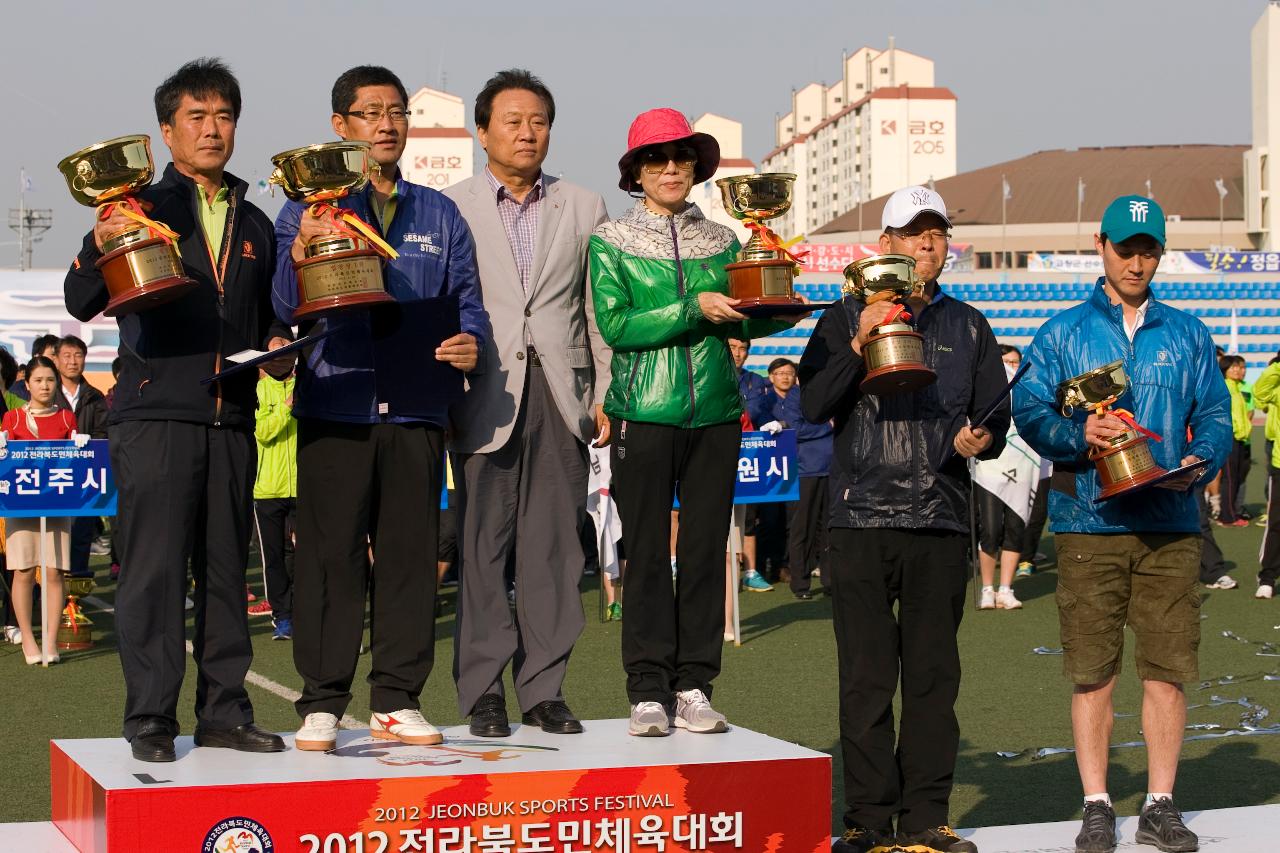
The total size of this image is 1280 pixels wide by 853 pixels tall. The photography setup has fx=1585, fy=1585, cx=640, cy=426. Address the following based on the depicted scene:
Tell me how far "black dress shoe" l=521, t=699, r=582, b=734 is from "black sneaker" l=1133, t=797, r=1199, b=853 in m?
1.99

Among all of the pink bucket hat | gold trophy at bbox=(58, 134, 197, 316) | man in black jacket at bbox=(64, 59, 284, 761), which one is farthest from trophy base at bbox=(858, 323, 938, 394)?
gold trophy at bbox=(58, 134, 197, 316)

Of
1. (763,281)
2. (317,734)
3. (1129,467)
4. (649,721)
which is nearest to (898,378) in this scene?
(763,281)

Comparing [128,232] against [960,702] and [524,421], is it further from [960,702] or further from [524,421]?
[960,702]

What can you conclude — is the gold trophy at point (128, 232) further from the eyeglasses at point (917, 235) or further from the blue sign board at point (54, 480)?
the blue sign board at point (54, 480)

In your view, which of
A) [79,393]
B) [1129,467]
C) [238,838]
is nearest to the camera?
[238,838]

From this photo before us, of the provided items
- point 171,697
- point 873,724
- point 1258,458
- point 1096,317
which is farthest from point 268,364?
point 1258,458

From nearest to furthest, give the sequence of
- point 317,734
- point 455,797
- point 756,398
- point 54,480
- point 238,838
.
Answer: point 238,838, point 455,797, point 317,734, point 54,480, point 756,398

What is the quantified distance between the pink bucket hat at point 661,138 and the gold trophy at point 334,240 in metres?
1.03

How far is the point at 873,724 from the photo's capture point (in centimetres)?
534

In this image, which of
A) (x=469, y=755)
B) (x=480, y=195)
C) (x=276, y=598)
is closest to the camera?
(x=469, y=755)

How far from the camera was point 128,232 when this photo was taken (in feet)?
15.4

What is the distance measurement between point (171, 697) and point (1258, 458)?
92.4ft

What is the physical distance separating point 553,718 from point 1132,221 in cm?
267

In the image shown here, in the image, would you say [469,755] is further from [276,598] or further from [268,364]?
[276,598]
